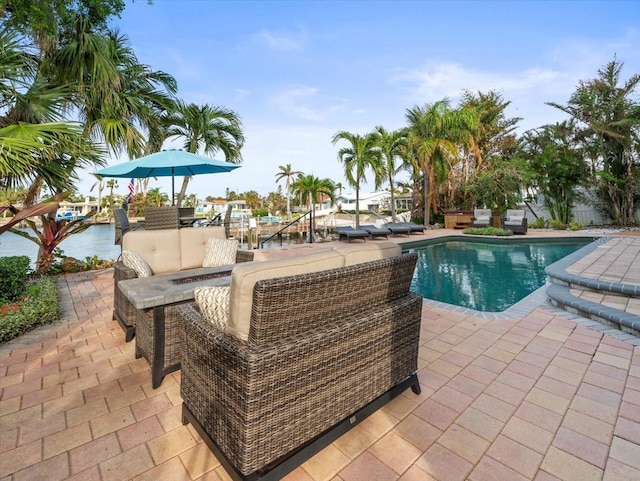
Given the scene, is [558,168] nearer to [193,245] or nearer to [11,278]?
[193,245]

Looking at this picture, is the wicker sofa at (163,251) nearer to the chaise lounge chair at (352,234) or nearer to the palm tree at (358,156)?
the chaise lounge chair at (352,234)

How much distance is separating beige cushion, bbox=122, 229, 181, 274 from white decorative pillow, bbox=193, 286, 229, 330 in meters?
2.13

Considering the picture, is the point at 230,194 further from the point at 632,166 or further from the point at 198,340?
the point at 198,340

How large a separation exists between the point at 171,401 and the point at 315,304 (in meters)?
1.32

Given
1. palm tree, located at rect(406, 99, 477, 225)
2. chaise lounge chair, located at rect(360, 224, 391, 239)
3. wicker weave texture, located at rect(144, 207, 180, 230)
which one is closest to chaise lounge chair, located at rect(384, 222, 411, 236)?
chaise lounge chair, located at rect(360, 224, 391, 239)

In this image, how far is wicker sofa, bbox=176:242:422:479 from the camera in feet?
4.02

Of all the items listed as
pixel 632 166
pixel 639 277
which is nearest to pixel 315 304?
pixel 639 277

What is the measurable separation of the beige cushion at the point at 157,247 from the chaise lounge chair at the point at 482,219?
11584mm

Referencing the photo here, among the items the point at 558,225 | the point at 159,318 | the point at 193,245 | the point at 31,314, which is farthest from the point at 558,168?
the point at 31,314

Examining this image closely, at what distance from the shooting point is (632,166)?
37.2ft

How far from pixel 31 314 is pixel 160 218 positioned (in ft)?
7.95

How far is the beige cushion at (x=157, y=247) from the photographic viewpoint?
128 inches

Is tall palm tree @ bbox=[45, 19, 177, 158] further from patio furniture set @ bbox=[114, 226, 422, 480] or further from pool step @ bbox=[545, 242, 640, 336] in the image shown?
pool step @ bbox=[545, 242, 640, 336]

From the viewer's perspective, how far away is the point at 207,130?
27.7 feet
